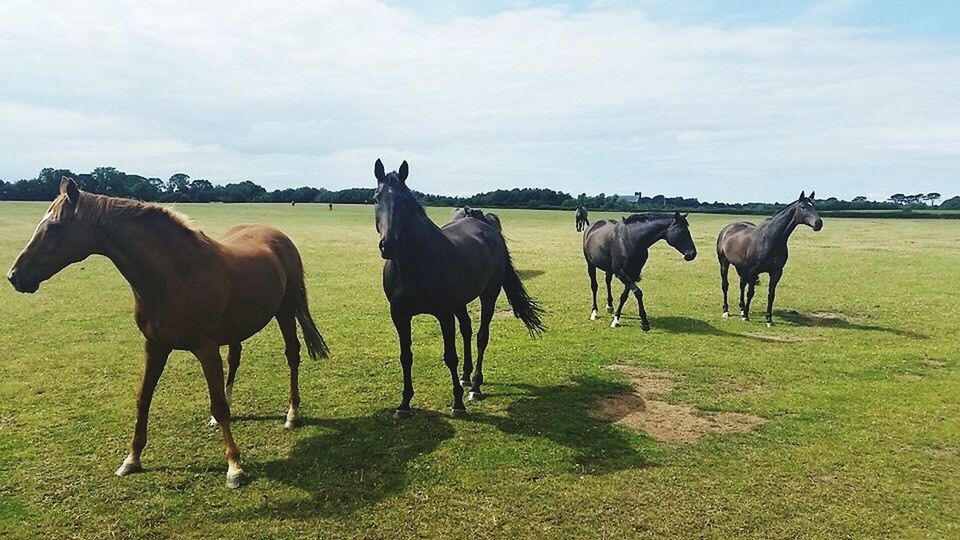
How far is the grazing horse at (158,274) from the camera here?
4.42 m

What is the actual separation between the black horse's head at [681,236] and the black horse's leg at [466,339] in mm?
5654

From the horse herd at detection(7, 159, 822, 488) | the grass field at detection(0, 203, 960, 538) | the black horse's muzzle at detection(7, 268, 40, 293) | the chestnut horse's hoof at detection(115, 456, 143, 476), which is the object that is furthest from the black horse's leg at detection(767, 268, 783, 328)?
the black horse's muzzle at detection(7, 268, 40, 293)

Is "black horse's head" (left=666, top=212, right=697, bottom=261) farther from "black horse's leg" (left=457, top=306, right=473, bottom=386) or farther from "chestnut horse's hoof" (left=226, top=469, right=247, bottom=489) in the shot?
"chestnut horse's hoof" (left=226, top=469, right=247, bottom=489)

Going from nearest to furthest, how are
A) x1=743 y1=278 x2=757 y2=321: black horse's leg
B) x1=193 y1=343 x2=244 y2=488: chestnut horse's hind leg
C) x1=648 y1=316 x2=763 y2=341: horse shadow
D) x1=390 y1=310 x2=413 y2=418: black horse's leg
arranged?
x1=193 y1=343 x2=244 y2=488: chestnut horse's hind leg < x1=390 y1=310 x2=413 y2=418: black horse's leg < x1=648 y1=316 x2=763 y2=341: horse shadow < x1=743 y1=278 x2=757 y2=321: black horse's leg

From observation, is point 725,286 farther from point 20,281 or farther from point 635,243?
point 20,281

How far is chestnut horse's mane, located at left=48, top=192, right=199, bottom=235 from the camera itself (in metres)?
4.45

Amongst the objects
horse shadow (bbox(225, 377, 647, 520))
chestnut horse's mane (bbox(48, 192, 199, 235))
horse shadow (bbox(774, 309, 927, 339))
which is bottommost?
horse shadow (bbox(225, 377, 647, 520))

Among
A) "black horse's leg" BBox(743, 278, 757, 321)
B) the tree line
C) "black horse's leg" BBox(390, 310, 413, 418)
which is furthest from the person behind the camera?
the tree line

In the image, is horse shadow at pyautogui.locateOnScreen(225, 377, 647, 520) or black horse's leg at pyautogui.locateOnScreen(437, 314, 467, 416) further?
black horse's leg at pyautogui.locateOnScreen(437, 314, 467, 416)

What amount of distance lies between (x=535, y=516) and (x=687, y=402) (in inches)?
128

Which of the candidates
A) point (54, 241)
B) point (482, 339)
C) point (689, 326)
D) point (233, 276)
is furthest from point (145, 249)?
point (689, 326)

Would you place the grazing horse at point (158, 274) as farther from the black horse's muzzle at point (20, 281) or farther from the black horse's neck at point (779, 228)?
the black horse's neck at point (779, 228)

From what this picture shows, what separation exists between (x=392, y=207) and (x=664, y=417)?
377cm

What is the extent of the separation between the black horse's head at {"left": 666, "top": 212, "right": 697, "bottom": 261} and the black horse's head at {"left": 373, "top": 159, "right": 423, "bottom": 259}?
6.84 meters
